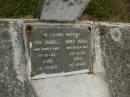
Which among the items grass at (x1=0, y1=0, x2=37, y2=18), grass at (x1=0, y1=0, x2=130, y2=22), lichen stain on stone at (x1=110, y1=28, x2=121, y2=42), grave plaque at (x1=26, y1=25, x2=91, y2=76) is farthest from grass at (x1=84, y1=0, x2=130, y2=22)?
grave plaque at (x1=26, y1=25, x2=91, y2=76)

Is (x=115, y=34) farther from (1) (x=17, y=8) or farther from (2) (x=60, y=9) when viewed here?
(1) (x=17, y=8)

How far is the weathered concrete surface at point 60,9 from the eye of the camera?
2859mm

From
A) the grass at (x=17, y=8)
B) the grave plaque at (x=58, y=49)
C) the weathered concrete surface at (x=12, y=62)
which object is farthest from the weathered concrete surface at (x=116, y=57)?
the grass at (x=17, y=8)

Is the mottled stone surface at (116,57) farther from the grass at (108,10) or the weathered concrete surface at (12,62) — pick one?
the grass at (108,10)

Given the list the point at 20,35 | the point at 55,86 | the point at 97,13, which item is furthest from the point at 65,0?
the point at 97,13

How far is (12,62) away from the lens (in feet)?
9.01

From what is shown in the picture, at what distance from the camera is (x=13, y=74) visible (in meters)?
2.74

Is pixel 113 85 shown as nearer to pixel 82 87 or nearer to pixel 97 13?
pixel 82 87

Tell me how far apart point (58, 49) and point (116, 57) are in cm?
64

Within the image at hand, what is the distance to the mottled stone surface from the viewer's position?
326 centimetres

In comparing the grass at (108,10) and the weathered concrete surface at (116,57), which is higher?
the grass at (108,10)

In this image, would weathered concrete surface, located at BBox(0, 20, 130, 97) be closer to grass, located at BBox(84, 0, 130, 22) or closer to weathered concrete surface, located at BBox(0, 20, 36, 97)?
weathered concrete surface, located at BBox(0, 20, 36, 97)

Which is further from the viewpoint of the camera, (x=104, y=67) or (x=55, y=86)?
(x=104, y=67)

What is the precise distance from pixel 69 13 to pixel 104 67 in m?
0.59
